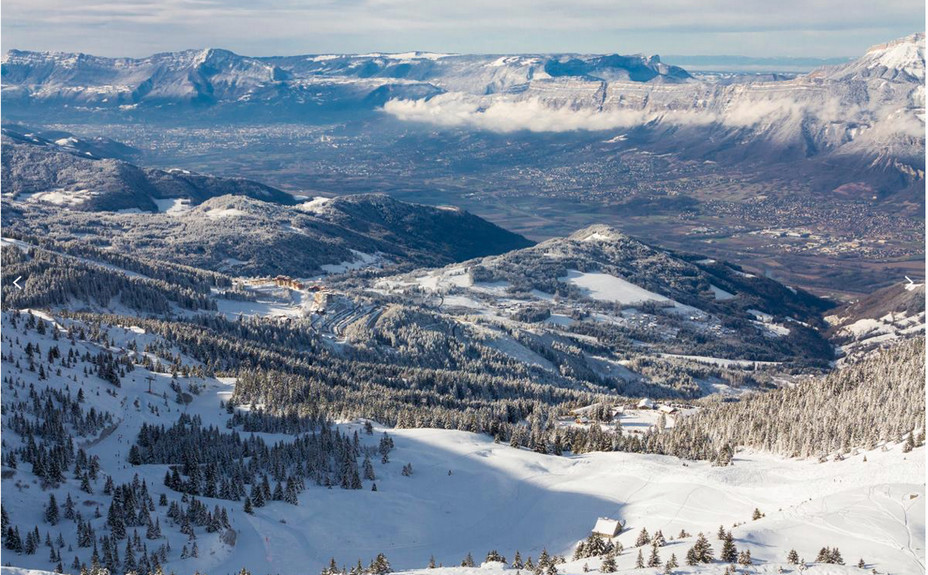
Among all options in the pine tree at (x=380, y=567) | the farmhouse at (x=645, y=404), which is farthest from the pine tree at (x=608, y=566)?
the farmhouse at (x=645, y=404)

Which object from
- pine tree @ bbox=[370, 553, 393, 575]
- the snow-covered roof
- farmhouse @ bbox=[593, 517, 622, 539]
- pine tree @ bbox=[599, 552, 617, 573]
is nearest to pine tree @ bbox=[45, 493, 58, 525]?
pine tree @ bbox=[370, 553, 393, 575]

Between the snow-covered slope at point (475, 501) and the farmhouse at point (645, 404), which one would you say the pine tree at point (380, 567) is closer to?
the snow-covered slope at point (475, 501)

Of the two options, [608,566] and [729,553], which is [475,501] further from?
[729,553]

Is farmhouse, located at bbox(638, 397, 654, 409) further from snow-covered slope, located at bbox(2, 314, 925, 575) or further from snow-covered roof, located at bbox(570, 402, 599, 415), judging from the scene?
snow-covered slope, located at bbox(2, 314, 925, 575)

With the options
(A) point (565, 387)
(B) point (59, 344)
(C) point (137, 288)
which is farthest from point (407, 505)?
(C) point (137, 288)

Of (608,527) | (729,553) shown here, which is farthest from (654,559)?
(608,527)
